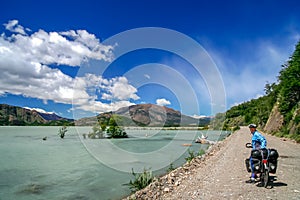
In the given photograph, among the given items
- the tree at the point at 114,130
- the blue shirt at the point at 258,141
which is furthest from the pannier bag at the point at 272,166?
the tree at the point at 114,130

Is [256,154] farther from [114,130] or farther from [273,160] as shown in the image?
[114,130]

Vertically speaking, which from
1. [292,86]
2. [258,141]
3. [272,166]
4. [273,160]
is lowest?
[272,166]

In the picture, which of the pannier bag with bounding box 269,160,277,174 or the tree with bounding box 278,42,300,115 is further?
the tree with bounding box 278,42,300,115

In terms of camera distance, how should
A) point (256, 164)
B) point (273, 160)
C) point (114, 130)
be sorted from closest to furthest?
point (273, 160), point (256, 164), point (114, 130)

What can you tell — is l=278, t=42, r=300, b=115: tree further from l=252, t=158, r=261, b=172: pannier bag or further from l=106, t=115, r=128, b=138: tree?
l=106, t=115, r=128, b=138: tree

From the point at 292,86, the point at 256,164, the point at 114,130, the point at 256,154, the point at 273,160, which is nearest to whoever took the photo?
the point at 273,160

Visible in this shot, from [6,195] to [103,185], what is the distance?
4.77 metres

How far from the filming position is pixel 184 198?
752 centimetres

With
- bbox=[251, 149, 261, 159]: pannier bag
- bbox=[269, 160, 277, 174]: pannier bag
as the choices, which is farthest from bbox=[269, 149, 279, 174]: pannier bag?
bbox=[251, 149, 261, 159]: pannier bag

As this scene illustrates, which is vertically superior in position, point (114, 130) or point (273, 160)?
point (114, 130)

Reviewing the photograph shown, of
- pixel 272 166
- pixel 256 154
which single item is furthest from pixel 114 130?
pixel 272 166

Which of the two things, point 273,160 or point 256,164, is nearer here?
point 273,160

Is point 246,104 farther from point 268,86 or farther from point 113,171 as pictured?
point 113,171

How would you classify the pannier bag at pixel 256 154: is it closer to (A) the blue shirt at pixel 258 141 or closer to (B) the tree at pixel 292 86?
(A) the blue shirt at pixel 258 141
